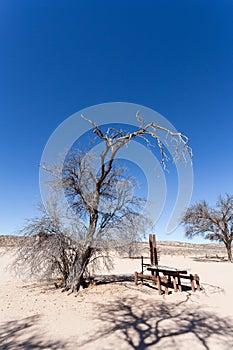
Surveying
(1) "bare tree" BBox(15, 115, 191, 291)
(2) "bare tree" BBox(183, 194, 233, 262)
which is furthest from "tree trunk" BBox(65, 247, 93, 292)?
(2) "bare tree" BBox(183, 194, 233, 262)

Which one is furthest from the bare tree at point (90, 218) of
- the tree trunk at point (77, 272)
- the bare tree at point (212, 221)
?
the bare tree at point (212, 221)

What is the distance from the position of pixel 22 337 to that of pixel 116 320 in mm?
2084

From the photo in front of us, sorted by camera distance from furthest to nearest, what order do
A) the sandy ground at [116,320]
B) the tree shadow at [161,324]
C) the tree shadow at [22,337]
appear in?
the tree shadow at [161,324] → the sandy ground at [116,320] → the tree shadow at [22,337]

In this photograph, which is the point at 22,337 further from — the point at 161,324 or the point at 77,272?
the point at 77,272

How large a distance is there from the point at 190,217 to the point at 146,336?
757 inches

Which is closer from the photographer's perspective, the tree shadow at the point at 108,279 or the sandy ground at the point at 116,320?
the sandy ground at the point at 116,320

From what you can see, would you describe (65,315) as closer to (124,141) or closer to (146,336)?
(146,336)

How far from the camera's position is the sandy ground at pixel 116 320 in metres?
3.78

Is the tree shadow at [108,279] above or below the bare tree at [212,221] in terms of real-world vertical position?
below

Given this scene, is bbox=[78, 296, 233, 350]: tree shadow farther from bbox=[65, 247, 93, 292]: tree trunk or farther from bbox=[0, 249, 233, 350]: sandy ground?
bbox=[65, 247, 93, 292]: tree trunk

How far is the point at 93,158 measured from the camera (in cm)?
800

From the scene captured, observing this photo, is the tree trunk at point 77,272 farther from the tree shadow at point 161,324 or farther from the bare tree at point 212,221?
the bare tree at point 212,221

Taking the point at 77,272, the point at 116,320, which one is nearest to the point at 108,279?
the point at 77,272

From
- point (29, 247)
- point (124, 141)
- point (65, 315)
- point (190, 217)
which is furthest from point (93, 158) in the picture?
point (190, 217)
